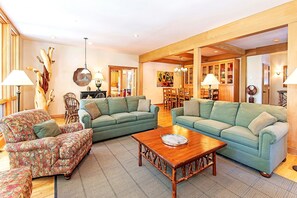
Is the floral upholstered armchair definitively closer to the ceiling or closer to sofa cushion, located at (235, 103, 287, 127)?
the ceiling

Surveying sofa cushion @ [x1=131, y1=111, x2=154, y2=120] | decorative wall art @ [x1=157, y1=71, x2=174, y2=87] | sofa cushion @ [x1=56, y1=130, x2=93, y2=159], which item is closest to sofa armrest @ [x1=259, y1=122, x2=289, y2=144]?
sofa cushion @ [x1=131, y1=111, x2=154, y2=120]

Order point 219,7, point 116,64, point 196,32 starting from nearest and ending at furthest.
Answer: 1. point 219,7
2. point 196,32
3. point 116,64

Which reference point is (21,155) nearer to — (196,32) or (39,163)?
(39,163)

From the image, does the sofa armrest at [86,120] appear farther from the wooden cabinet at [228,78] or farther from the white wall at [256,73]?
the white wall at [256,73]

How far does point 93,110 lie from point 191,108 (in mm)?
2370

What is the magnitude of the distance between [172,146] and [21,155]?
6.26 feet

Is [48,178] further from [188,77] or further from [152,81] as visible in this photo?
[188,77]

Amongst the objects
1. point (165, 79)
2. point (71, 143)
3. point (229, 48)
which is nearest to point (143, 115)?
point (71, 143)

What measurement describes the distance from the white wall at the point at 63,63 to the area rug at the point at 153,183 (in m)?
4.16

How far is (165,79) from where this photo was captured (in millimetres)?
9156

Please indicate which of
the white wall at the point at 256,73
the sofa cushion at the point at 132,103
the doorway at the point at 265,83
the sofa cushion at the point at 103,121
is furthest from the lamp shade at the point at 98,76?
the doorway at the point at 265,83

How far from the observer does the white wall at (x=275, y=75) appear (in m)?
7.27

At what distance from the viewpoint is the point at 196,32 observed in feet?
13.8

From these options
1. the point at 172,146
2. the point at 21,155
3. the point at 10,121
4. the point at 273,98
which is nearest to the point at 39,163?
the point at 21,155
